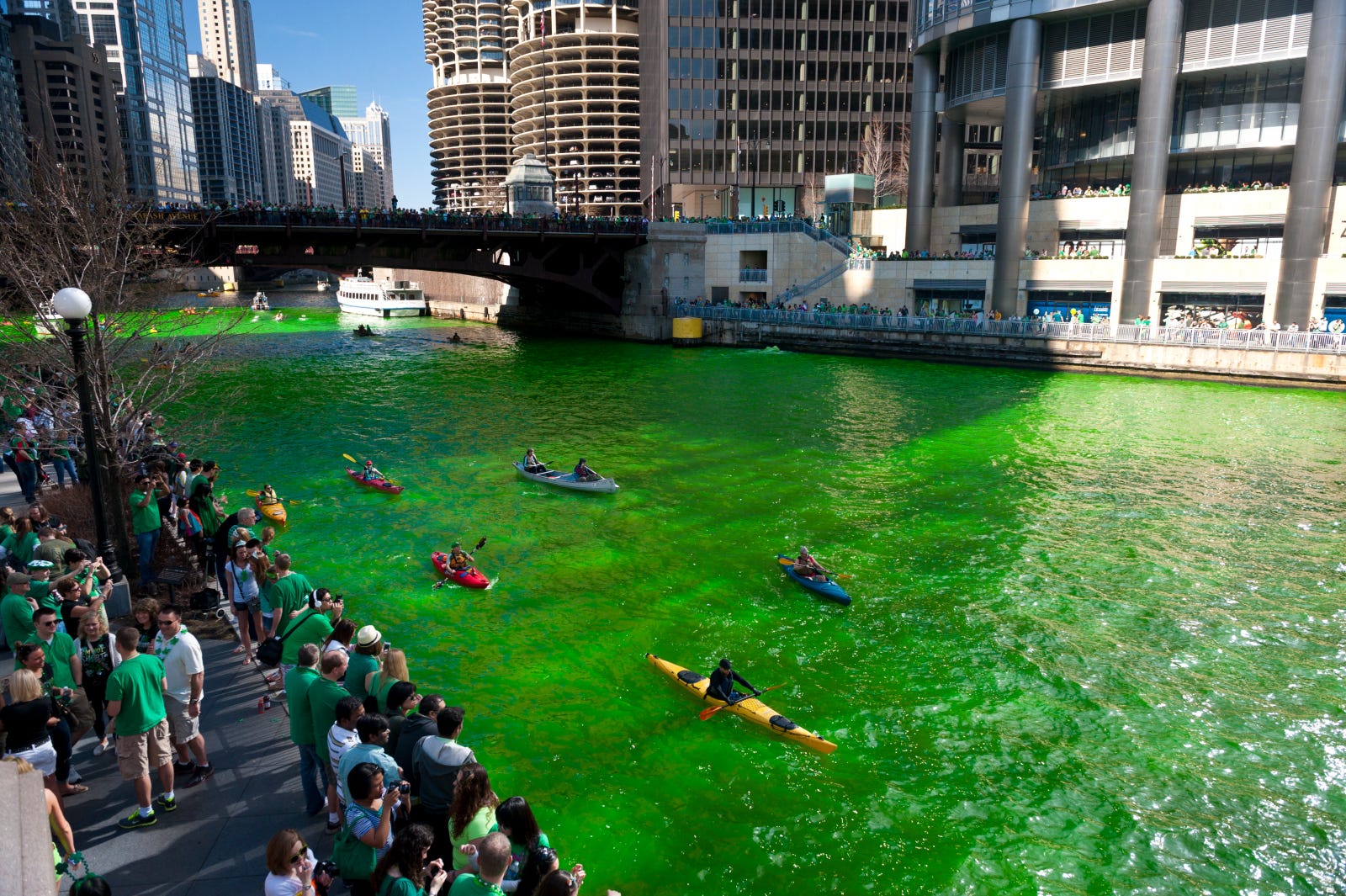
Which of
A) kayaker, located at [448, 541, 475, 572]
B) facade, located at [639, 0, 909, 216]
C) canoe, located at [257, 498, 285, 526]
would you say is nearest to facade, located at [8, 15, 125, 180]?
facade, located at [639, 0, 909, 216]

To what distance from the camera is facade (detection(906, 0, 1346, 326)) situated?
45844mm

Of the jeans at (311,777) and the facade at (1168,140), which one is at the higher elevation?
the facade at (1168,140)

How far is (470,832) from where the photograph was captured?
6.73m

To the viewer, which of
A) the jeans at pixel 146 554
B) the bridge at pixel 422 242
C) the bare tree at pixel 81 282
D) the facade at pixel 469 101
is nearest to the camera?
the jeans at pixel 146 554

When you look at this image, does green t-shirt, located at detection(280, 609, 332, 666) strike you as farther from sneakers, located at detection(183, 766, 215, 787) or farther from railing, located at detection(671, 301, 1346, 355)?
railing, located at detection(671, 301, 1346, 355)

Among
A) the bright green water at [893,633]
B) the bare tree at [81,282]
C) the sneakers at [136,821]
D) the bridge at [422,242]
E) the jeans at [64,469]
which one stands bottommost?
the bright green water at [893,633]

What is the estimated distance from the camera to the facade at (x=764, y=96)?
315 ft

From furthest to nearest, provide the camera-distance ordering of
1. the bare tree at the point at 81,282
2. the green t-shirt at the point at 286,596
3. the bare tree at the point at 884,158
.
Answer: the bare tree at the point at 884,158
the bare tree at the point at 81,282
the green t-shirt at the point at 286,596

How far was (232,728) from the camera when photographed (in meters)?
10.5

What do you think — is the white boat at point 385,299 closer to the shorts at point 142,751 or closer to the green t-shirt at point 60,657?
the green t-shirt at point 60,657

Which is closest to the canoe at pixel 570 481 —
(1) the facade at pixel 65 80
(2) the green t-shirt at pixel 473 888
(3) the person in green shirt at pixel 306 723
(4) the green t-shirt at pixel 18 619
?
(4) the green t-shirt at pixel 18 619

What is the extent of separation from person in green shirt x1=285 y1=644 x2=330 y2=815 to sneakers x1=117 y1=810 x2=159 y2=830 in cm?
139

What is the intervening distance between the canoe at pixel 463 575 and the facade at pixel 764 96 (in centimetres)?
8025

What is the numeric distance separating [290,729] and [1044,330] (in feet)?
159
